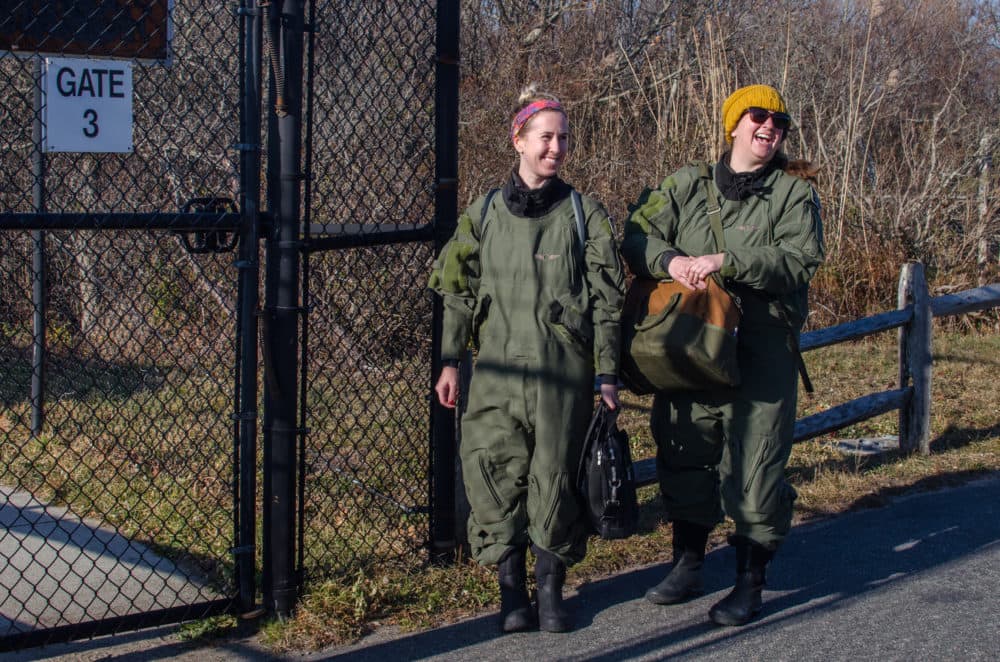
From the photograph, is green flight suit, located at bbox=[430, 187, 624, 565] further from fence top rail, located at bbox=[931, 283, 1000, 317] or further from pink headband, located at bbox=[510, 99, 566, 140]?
fence top rail, located at bbox=[931, 283, 1000, 317]

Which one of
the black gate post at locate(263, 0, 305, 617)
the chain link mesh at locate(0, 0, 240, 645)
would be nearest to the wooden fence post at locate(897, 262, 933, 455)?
the chain link mesh at locate(0, 0, 240, 645)

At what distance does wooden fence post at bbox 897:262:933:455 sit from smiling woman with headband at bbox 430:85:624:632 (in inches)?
→ 143

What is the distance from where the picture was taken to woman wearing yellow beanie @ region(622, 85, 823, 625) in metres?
4.00

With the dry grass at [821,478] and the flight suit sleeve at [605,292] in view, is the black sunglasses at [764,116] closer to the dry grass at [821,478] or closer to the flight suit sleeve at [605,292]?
the flight suit sleeve at [605,292]

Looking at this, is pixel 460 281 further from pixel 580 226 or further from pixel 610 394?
pixel 610 394

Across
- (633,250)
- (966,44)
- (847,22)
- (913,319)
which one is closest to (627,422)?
(913,319)

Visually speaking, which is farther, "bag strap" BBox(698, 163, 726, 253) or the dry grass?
the dry grass

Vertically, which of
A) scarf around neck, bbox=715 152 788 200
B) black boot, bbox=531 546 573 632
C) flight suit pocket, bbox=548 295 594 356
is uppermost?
scarf around neck, bbox=715 152 788 200

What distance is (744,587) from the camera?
164 inches

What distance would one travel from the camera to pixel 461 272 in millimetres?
4004

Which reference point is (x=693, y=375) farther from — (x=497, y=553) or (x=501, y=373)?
(x=497, y=553)

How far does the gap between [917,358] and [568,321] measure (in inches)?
152

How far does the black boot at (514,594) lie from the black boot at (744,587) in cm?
74

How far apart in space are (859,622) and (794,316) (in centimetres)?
123
